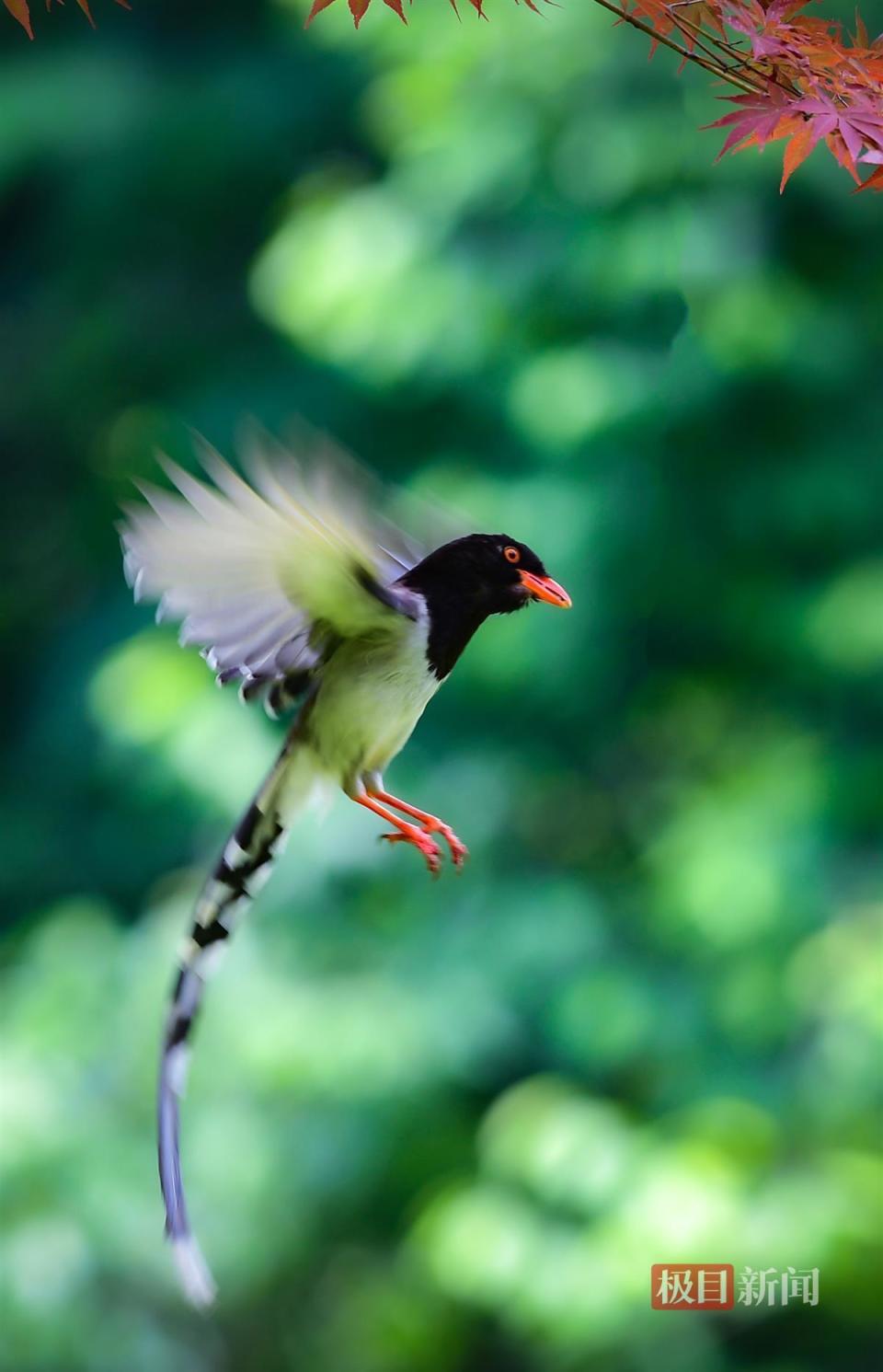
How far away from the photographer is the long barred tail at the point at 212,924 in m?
1.37

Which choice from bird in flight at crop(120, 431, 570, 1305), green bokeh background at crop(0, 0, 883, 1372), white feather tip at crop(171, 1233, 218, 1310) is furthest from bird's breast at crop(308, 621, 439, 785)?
green bokeh background at crop(0, 0, 883, 1372)

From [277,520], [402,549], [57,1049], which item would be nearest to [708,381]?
[57,1049]

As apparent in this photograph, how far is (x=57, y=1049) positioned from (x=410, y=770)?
109cm

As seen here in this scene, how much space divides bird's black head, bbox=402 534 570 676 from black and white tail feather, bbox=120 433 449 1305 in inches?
1.3

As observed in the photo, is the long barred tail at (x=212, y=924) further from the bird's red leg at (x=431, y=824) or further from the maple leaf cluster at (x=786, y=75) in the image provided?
the maple leaf cluster at (x=786, y=75)

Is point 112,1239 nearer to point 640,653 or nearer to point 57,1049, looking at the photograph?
point 57,1049

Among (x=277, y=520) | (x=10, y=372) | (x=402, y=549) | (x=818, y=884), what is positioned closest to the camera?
(x=277, y=520)

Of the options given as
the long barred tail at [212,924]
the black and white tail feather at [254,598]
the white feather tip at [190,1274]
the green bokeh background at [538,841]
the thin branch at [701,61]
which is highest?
the green bokeh background at [538,841]

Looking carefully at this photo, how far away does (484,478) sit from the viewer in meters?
4.23

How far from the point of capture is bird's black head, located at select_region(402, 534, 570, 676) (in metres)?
1.29

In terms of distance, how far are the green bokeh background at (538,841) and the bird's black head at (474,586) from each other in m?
2.50

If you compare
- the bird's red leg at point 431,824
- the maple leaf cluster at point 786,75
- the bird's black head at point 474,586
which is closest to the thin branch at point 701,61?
the maple leaf cluster at point 786,75

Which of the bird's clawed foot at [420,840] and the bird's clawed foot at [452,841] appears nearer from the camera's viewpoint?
the bird's clawed foot at [452,841]

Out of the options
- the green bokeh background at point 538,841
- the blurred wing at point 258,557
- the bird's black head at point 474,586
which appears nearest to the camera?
the blurred wing at point 258,557
